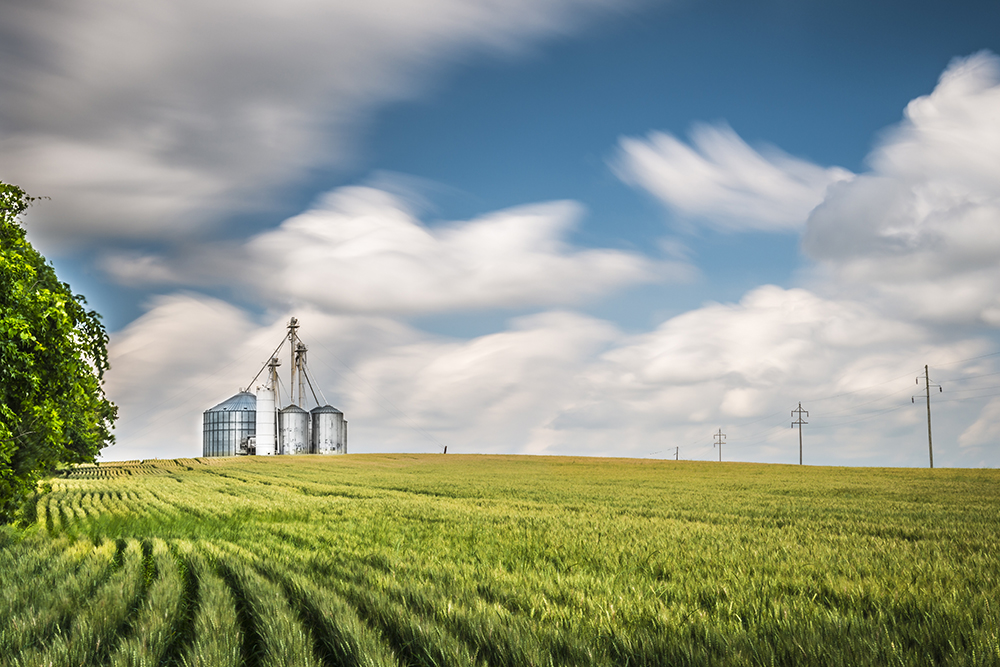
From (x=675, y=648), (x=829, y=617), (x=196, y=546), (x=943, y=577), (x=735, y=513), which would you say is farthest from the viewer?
(x=735, y=513)

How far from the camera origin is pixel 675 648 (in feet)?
15.9

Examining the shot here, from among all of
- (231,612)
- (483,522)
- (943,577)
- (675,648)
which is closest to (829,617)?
(675,648)

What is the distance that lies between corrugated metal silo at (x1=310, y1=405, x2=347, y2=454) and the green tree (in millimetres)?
74710

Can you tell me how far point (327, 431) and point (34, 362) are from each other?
77.9 m

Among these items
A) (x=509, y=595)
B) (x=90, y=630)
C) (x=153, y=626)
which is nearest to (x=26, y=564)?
(x=90, y=630)

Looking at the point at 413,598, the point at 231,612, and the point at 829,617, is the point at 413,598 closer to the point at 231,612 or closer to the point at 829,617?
the point at 231,612

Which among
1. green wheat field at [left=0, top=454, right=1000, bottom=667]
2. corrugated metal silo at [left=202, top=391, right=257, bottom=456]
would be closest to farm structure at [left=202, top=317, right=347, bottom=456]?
corrugated metal silo at [left=202, top=391, right=257, bottom=456]

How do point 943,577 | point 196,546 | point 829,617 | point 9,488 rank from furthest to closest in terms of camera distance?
point 9,488 < point 196,546 < point 943,577 < point 829,617

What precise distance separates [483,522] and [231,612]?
970 centimetres

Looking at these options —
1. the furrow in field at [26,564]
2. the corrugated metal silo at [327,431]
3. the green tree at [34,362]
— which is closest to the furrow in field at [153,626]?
the furrow in field at [26,564]

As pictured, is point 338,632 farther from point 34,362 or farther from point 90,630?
point 34,362

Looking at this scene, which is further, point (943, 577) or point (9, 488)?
point (9, 488)

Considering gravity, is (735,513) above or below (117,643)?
below

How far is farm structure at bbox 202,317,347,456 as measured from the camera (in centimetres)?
8538
